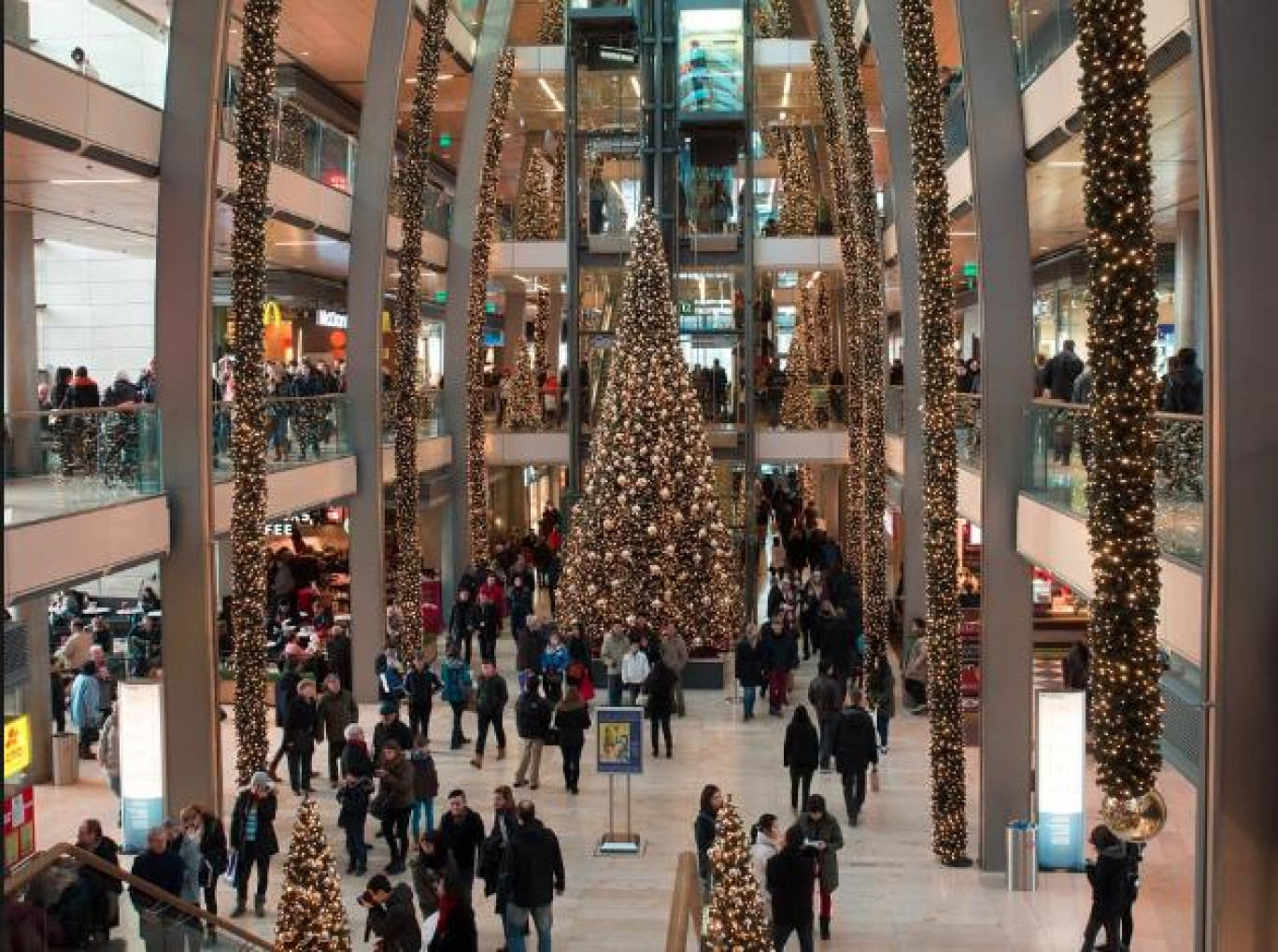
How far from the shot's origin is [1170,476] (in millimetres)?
10812

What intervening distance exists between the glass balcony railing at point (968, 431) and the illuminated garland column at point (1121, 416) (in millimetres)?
8936

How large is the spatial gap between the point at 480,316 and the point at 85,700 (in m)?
14.0

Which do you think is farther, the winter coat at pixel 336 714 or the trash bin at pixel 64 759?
the trash bin at pixel 64 759

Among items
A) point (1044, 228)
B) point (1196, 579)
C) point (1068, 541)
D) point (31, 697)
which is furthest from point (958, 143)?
point (31, 697)

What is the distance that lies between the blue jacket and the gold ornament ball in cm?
1332

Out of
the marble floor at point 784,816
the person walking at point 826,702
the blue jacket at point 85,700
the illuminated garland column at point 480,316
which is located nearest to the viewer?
the marble floor at point 784,816

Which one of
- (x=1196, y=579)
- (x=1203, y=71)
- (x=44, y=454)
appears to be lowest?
(x=1196, y=579)

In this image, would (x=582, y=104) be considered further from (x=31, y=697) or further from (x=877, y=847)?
(x=877, y=847)

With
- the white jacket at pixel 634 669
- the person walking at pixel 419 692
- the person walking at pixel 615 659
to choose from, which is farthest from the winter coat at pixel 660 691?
the person walking at pixel 419 692

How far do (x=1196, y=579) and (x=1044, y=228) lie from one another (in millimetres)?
18020

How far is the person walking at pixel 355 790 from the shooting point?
47.5ft

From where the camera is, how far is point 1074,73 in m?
13.4

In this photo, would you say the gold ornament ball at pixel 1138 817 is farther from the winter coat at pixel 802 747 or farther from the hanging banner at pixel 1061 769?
the winter coat at pixel 802 747

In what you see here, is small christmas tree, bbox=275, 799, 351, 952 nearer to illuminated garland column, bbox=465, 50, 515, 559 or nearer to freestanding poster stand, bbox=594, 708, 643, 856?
freestanding poster stand, bbox=594, 708, 643, 856
